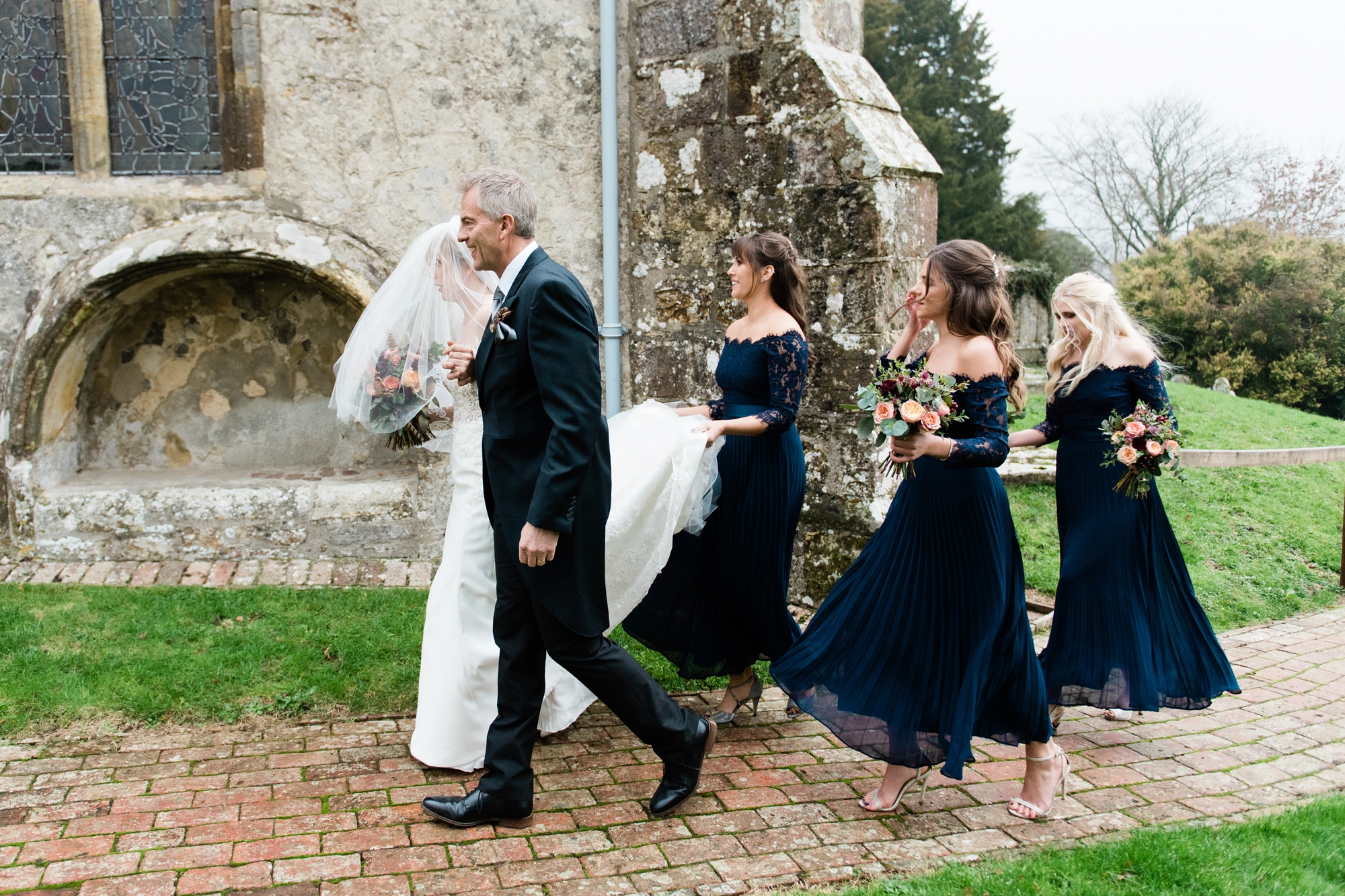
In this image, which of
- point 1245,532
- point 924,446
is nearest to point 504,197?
point 924,446

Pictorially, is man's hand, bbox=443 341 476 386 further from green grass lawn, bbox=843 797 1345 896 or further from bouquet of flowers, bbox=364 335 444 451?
green grass lawn, bbox=843 797 1345 896

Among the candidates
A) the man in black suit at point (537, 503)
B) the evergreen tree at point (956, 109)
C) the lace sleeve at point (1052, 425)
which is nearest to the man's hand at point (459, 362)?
the man in black suit at point (537, 503)

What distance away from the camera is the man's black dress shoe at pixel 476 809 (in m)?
3.66

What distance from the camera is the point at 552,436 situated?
340cm

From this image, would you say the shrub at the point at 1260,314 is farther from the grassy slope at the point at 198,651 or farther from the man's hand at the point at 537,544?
the man's hand at the point at 537,544

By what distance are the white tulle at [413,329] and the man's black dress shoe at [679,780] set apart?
Answer: 1852 millimetres

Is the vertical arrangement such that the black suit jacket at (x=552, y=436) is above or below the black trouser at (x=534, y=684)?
above

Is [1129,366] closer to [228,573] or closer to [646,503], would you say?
[646,503]

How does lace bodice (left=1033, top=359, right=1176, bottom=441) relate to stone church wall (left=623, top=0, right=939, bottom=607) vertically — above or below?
below

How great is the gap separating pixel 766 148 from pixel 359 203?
2611 mm

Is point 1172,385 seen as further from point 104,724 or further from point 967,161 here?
point 967,161

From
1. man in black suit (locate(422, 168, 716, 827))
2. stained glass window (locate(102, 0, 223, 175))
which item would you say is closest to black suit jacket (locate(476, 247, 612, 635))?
man in black suit (locate(422, 168, 716, 827))

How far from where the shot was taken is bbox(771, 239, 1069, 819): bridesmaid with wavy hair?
3807 mm

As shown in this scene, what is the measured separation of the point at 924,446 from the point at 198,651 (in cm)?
382
